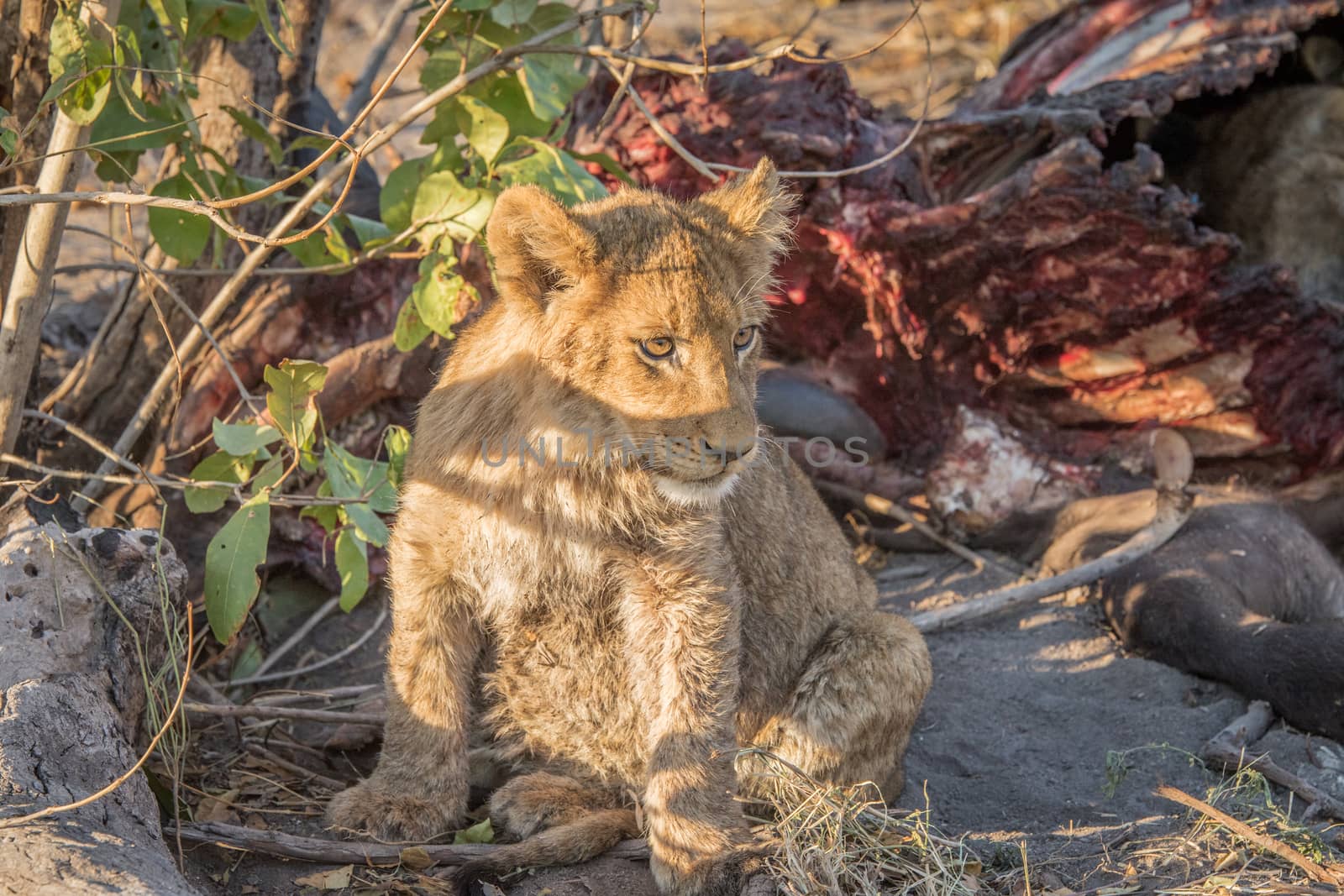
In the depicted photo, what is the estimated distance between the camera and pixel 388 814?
3.33 meters

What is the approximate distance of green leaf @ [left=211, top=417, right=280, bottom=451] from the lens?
3.41 m

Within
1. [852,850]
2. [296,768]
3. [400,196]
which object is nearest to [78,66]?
[400,196]

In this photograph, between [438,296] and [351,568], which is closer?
[351,568]

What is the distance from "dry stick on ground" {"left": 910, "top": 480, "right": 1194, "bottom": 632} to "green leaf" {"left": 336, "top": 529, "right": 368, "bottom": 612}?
2.23 m

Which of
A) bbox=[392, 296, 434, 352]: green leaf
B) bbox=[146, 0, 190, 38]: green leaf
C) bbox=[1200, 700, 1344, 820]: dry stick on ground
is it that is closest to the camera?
bbox=[146, 0, 190, 38]: green leaf

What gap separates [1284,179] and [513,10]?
4.42m

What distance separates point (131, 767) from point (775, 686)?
182 cm

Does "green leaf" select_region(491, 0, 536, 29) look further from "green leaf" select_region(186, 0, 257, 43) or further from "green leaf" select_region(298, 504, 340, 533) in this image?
"green leaf" select_region(298, 504, 340, 533)

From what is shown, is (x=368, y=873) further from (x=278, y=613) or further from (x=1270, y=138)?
(x=1270, y=138)

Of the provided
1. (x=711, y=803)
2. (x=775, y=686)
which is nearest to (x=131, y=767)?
(x=711, y=803)

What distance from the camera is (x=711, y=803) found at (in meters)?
3.28

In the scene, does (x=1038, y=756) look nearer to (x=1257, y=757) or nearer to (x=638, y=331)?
(x=1257, y=757)

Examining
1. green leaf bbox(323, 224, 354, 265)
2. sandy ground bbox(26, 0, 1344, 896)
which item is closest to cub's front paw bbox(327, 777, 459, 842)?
sandy ground bbox(26, 0, 1344, 896)

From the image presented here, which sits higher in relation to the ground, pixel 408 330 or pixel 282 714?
pixel 408 330
